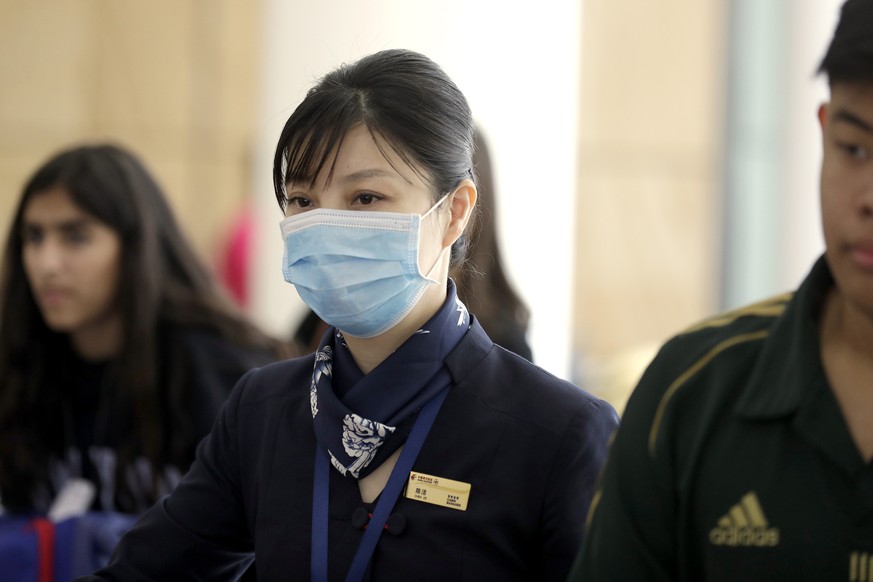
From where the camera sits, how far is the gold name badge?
1.81 meters

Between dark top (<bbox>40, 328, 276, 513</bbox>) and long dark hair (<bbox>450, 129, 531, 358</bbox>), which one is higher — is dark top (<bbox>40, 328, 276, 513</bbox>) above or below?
below

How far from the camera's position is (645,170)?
8.51 m

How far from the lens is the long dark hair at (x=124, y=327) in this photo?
3.30m

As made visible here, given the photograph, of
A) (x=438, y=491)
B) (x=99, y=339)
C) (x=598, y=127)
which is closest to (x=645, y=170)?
(x=598, y=127)

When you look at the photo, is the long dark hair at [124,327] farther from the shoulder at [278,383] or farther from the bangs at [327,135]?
the bangs at [327,135]

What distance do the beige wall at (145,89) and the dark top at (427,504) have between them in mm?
5988

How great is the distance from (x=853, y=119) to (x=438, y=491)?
2.65 feet

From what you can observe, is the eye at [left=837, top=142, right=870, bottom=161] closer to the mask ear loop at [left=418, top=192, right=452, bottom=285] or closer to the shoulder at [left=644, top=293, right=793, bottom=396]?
the shoulder at [left=644, top=293, right=793, bottom=396]

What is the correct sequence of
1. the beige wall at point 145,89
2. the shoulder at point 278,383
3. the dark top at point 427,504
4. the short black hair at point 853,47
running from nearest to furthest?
the short black hair at point 853,47, the dark top at point 427,504, the shoulder at point 278,383, the beige wall at point 145,89

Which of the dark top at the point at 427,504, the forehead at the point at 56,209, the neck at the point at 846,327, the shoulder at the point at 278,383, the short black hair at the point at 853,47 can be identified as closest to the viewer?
the short black hair at the point at 853,47

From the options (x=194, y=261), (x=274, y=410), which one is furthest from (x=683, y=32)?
(x=274, y=410)

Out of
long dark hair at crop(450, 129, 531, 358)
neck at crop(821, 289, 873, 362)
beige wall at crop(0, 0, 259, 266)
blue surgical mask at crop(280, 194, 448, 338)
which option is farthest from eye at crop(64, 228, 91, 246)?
beige wall at crop(0, 0, 259, 266)

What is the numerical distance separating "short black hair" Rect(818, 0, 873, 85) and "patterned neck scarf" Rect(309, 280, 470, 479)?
777 millimetres

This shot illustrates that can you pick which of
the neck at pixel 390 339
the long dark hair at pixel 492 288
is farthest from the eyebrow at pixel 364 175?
the long dark hair at pixel 492 288
